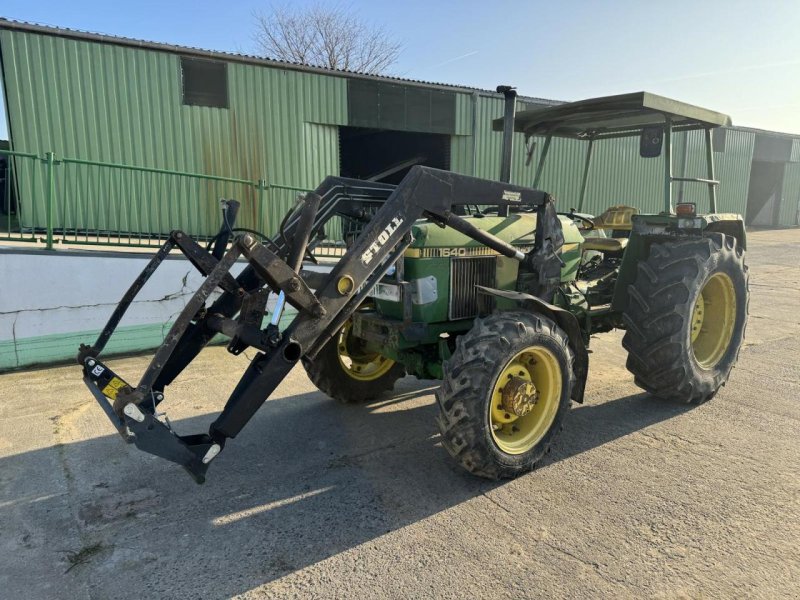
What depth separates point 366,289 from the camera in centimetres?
331

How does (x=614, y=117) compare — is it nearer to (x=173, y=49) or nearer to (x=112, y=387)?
(x=112, y=387)

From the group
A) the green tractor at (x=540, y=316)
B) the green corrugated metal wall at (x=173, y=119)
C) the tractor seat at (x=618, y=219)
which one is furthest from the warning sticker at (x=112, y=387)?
the green corrugated metal wall at (x=173, y=119)

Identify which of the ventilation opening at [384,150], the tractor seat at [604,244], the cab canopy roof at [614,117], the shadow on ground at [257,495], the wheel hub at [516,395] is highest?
the ventilation opening at [384,150]

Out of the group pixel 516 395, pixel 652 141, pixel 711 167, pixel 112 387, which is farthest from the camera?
pixel 711 167

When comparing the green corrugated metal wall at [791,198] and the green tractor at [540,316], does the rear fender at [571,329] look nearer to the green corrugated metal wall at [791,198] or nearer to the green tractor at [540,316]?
the green tractor at [540,316]

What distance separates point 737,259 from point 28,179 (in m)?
11.0

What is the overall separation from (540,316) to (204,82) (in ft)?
33.1

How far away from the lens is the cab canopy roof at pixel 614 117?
14.8 feet

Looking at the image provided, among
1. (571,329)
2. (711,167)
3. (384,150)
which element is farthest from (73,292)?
(384,150)

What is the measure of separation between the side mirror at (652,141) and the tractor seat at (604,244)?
3.08ft

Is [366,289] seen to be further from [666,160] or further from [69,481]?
[666,160]

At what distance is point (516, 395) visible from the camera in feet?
11.4

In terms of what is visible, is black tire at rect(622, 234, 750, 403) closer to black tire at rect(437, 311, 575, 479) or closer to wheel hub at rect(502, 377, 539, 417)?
black tire at rect(437, 311, 575, 479)

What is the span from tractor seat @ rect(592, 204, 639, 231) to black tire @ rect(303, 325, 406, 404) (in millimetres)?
2905
